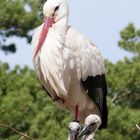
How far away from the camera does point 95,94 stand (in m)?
8.75

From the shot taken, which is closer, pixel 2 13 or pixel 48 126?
pixel 48 126

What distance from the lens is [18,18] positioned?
55.5 ft

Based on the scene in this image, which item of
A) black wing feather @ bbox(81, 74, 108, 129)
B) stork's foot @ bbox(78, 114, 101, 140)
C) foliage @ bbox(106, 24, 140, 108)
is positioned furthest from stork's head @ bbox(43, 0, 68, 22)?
foliage @ bbox(106, 24, 140, 108)

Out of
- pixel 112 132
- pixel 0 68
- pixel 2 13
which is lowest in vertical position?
pixel 112 132

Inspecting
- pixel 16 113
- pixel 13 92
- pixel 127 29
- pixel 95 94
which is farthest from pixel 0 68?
pixel 95 94

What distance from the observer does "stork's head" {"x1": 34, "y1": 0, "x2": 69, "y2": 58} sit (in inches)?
318

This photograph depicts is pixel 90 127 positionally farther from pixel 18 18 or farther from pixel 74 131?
pixel 18 18

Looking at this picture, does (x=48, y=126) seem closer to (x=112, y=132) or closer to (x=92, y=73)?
(x=112, y=132)

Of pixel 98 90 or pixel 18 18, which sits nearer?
pixel 98 90

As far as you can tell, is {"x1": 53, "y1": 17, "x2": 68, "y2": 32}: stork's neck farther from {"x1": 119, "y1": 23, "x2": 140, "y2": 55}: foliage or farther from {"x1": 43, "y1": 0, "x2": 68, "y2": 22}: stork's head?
{"x1": 119, "y1": 23, "x2": 140, "y2": 55}: foliage

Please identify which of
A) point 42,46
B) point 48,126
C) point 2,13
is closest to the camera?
point 42,46

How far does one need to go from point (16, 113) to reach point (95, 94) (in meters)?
4.60

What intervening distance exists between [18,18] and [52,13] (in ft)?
28.8

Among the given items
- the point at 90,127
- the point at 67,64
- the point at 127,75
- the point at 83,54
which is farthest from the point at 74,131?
the point at 127,75
